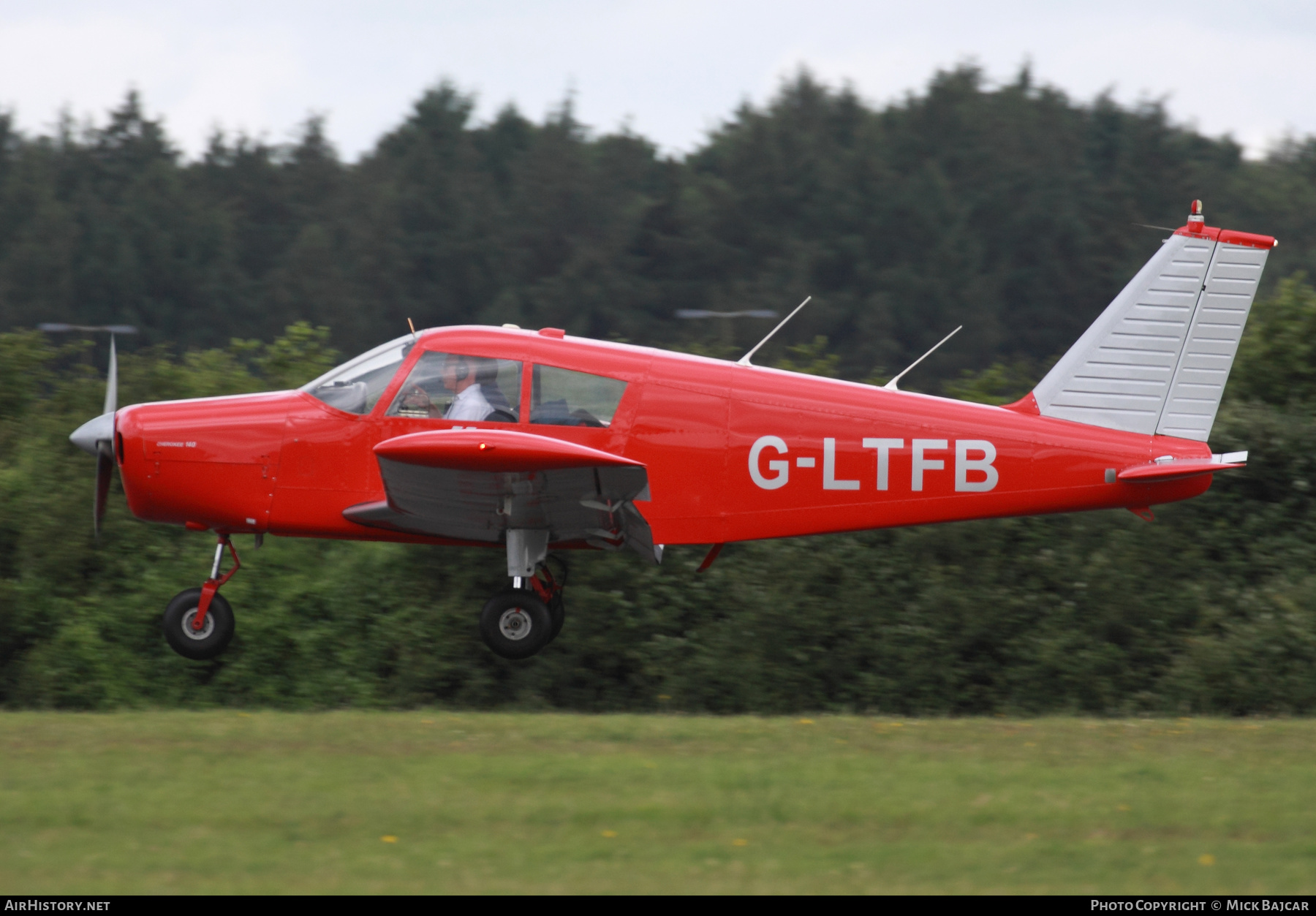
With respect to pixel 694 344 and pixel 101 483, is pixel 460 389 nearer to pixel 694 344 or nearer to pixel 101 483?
Answer: pixel 101 483

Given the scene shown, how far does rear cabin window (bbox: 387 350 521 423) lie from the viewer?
9312mm

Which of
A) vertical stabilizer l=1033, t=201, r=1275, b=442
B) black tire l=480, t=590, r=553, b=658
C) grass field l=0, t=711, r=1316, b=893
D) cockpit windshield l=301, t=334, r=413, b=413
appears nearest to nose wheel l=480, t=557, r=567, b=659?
black tire l=480, t=590, r=553, b=658

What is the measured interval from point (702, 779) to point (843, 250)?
156 feet

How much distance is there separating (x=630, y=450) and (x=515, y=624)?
154 cm

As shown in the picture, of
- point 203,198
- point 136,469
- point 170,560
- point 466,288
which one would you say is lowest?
point 170,560

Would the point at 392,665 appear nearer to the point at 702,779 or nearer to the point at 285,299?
the point at 702,779

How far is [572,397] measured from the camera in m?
9.41

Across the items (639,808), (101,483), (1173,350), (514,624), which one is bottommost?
(639,808)

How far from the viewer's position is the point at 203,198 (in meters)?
54.9

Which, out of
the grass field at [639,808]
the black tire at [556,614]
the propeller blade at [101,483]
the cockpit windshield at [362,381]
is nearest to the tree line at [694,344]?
the black tire at [556,614]

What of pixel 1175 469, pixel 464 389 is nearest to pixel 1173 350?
pixel 1175 469

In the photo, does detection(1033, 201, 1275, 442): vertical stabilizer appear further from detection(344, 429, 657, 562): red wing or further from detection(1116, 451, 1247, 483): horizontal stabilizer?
detection(344, 429, 657, 562): red wing

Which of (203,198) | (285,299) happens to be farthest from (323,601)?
(203,198)

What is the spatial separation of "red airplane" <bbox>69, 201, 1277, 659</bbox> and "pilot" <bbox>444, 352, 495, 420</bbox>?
11mm
